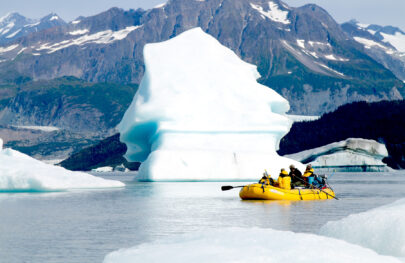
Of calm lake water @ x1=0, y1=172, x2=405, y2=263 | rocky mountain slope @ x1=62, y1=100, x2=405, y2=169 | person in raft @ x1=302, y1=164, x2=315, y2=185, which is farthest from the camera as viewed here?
rocky mountain slope @ x1=62, y1=100, x2=405, y2=169

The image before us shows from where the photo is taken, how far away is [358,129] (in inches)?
6186

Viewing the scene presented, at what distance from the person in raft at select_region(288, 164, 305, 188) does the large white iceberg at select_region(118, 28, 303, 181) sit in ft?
42.1

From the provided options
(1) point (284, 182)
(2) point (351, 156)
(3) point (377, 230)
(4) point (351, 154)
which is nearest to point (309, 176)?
(1) point (284, 182)

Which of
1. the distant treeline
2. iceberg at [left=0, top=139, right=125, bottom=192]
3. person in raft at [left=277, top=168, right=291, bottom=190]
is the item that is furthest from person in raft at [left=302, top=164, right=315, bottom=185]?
the distant treeline

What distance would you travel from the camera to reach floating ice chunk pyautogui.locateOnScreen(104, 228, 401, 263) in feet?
28.8

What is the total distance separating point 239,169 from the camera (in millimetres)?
44969

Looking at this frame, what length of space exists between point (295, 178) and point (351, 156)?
239 ft

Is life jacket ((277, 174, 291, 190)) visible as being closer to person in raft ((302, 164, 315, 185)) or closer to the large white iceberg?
person in raft ((302, 164, 315, 185))

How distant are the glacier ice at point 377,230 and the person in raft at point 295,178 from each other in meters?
17.7

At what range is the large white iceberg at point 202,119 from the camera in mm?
45000

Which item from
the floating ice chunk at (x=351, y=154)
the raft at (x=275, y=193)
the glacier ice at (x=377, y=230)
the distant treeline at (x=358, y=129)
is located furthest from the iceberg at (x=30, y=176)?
the distant treeline at (x=358, y=129)

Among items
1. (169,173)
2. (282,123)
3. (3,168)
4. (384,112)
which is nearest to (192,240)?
(3,168)

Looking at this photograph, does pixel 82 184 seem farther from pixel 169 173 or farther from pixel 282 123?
pixel 282 123

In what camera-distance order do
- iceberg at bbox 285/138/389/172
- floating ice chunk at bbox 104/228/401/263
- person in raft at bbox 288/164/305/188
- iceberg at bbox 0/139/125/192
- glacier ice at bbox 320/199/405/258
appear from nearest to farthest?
floating ice chunk at bbox 104/228/401/263
glacier ice at bbox 320/199/405/258
person in raft at bbox 288/164/305/188
iceberg at bbox 0/139/125/192
iceberg at bbox 285/138/389/172
